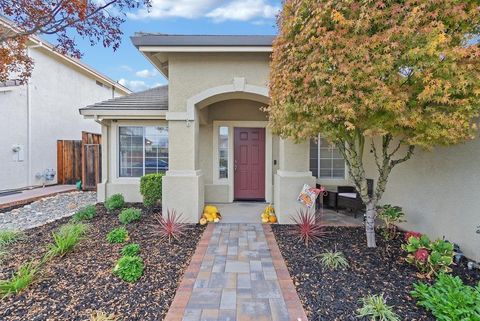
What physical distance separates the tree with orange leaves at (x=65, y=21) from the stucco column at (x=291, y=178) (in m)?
4.45

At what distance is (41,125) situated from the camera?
12188 millimetres

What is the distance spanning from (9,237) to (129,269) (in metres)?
3.57

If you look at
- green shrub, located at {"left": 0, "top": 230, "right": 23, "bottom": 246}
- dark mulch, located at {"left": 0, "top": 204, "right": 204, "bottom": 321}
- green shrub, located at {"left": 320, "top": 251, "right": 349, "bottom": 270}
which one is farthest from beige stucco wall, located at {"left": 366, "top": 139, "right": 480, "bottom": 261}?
green shrub, located at {"left": 0, "top": 230, "right": 23, "bottom": 246}

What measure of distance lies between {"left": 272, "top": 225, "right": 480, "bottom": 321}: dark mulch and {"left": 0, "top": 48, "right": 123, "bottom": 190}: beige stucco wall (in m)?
11.7

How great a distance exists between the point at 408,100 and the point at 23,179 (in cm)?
1407

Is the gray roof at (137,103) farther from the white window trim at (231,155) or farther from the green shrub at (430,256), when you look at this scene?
the green shrub at (430,256)

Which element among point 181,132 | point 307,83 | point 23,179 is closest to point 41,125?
point 23,179

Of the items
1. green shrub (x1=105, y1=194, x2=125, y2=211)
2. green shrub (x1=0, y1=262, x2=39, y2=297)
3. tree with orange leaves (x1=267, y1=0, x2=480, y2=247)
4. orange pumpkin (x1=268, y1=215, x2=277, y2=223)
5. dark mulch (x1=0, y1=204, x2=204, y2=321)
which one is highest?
tree with orange leaves (x1=267, y1=0, x2=480, y2=247)

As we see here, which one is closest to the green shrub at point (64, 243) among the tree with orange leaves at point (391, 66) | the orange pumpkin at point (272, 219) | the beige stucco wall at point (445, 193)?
the orange pumpkin at point (272, 219)

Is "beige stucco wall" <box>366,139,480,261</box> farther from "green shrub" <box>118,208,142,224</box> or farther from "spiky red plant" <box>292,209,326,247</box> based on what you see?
"green shrub" <box>118,208,142,224</box>

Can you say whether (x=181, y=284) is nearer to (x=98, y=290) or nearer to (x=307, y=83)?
(x=98, y=290)

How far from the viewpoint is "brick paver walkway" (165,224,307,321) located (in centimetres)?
309

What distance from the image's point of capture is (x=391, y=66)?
A: 11.3ft

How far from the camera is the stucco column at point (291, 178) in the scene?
656cm
